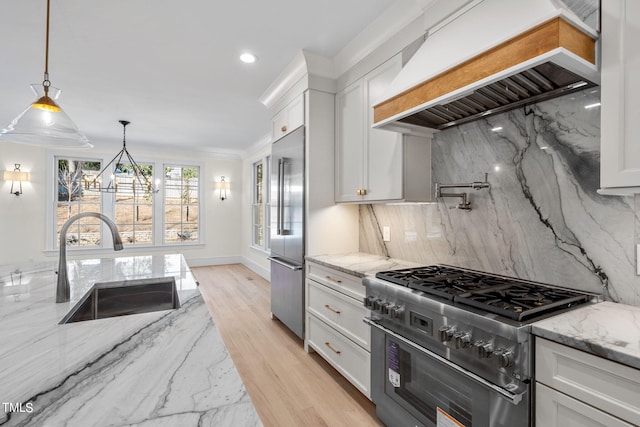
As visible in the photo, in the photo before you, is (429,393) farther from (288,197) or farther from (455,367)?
(288,197)

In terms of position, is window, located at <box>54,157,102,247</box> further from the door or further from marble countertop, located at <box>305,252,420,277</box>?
marble countertop, located at <box>305,252,420,277</box>

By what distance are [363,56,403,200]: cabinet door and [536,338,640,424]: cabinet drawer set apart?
1.25m

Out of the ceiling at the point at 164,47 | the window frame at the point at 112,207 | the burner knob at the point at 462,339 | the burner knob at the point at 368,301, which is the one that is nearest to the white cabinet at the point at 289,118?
the ceiling at the point at 164,47

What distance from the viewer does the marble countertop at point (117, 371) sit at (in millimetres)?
638

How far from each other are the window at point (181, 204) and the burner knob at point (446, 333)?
6503mm

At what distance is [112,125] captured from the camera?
16.4ft

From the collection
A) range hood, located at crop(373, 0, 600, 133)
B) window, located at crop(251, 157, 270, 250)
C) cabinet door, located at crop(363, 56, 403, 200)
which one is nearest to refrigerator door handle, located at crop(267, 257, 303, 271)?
cabinet door, located at crop(363, 56, 403, 200)

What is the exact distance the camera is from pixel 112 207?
Answer: 20.7 feet

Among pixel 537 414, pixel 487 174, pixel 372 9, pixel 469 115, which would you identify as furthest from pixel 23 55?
pixel 537 414

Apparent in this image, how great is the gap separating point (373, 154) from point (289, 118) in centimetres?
120

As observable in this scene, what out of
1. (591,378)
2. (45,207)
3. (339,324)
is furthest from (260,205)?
(591,378)

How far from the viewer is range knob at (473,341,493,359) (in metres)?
1.29

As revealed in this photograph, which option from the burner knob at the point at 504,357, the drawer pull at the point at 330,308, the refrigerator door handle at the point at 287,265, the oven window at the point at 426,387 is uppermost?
the refrigerator door handle at the point at 287,265

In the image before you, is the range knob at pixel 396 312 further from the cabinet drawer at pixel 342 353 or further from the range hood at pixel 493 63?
the range hood at pixel 493 63
